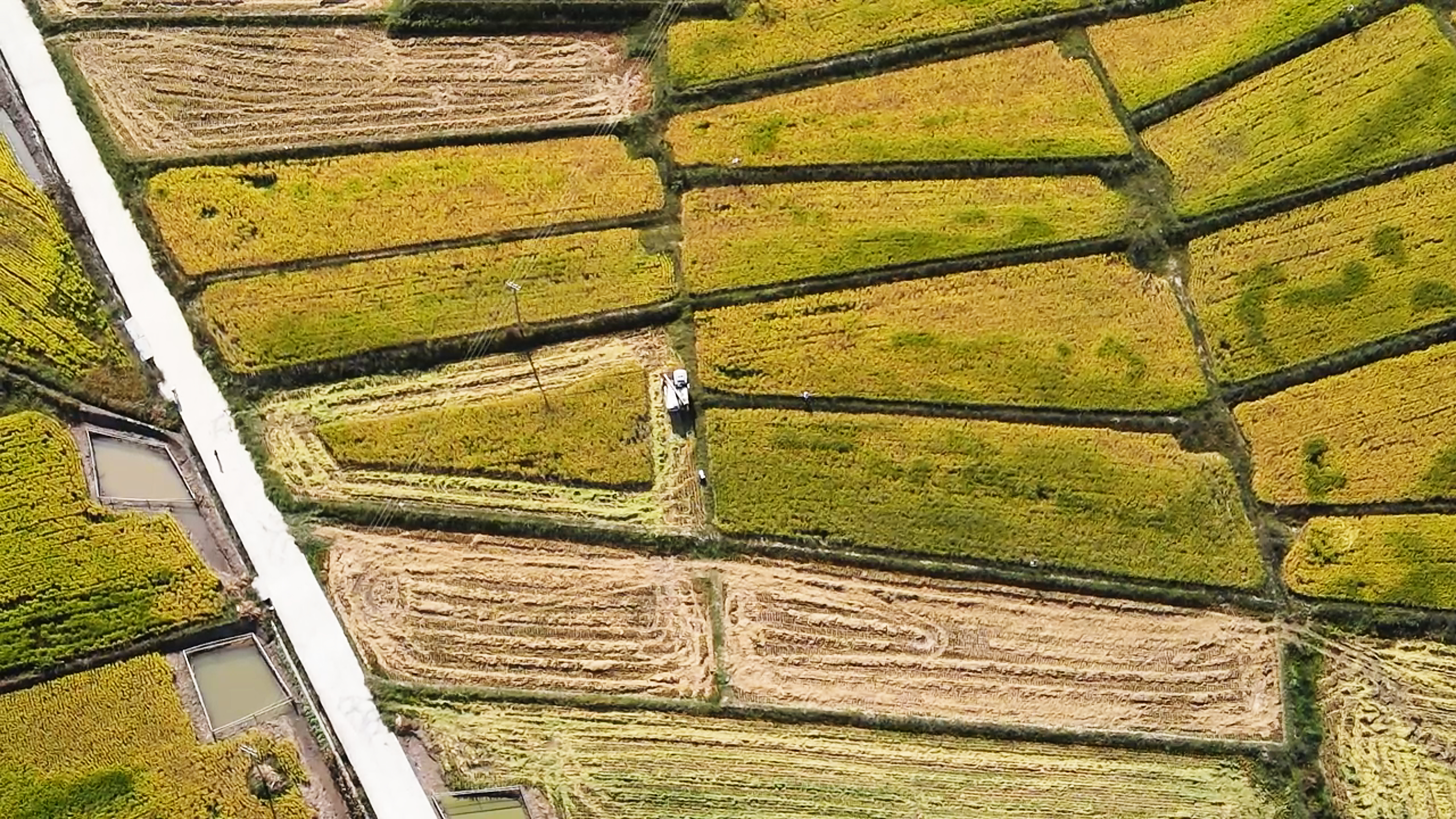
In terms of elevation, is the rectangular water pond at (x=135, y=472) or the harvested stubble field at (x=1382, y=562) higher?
the harvested stubble field at (x=1382, y=562)

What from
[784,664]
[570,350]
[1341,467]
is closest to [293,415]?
[570,350]

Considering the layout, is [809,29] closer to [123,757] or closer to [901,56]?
[901,56]

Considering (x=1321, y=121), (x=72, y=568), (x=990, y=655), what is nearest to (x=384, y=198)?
(x=72, y=568)

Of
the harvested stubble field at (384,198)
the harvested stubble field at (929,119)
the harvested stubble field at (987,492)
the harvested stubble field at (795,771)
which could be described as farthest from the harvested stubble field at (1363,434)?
the harvested stubble field at (384,198)

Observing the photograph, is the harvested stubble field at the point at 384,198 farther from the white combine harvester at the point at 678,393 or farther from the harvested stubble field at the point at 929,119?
the white combine harvester at the point at 678,393

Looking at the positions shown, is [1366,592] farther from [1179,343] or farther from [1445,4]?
[1445,4]

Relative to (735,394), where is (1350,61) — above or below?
above
